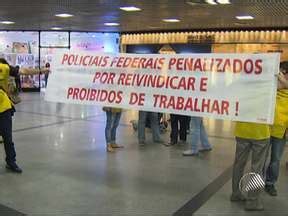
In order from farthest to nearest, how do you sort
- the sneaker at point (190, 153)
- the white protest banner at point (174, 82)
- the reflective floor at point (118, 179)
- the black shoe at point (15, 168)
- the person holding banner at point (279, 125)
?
the sneaker at point (190, 153) → the black shoe at point (15, 168) → the person holding banner at point (279, 125) → the reflective floor at point (118, 179) → the white protest banner at point (174, 82)

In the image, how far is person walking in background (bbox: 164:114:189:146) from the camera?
7.45 metres

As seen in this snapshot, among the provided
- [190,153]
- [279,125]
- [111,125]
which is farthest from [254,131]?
[111,125]

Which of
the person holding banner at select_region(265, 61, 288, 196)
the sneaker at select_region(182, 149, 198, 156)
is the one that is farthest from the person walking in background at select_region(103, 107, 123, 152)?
the person holding banner at select_region(265, 61, 288, 196)

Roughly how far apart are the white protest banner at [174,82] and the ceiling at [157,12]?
561 centimetres

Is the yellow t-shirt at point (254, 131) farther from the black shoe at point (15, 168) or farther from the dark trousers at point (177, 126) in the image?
the dark trousers at point (177, 126)

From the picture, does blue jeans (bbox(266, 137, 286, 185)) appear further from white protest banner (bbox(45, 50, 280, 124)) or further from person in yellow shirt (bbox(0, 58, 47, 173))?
person in yellow shirt (bbox(0, 58, 47, 173))

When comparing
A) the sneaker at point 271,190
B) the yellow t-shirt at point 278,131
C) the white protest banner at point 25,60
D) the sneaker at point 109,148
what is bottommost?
the sneaker at point 109,148

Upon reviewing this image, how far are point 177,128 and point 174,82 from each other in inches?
114

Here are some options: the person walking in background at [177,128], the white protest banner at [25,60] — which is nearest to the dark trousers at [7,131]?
the person walking in background at [177,128]

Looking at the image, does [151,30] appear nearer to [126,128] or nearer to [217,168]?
[126,128]

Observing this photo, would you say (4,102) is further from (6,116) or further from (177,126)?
(177,126)

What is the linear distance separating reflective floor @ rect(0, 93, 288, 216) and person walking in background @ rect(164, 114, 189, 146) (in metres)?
0.30

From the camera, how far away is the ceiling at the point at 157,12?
430 inches

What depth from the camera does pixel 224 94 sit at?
439cm
